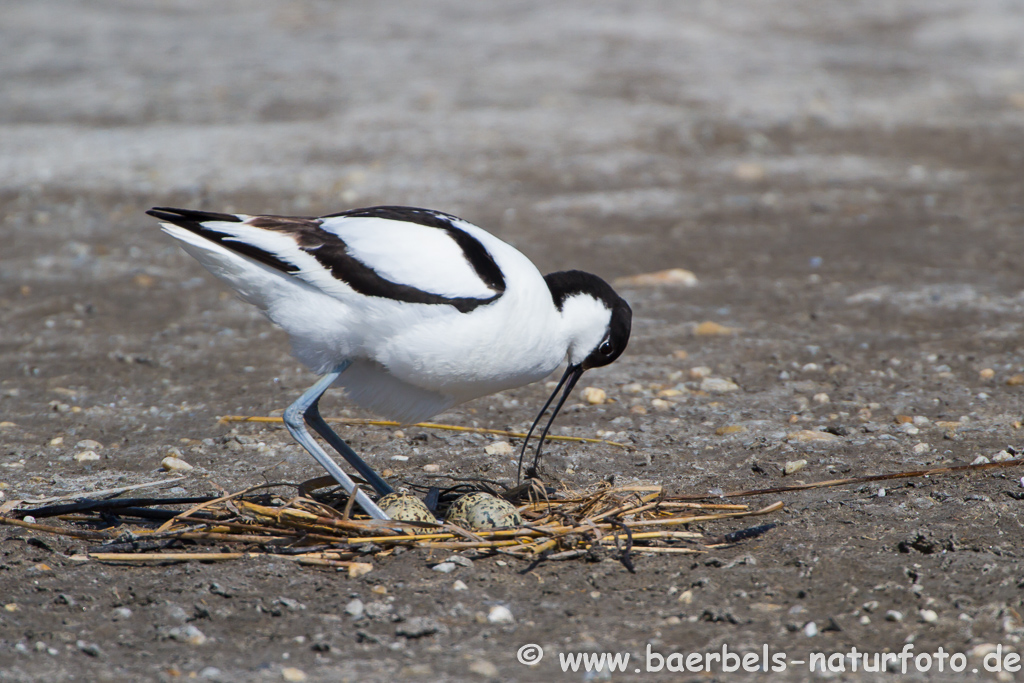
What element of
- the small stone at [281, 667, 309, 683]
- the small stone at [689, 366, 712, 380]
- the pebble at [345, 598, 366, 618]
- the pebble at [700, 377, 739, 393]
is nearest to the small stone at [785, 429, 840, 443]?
the pebble at [700, 377, 739, 393]

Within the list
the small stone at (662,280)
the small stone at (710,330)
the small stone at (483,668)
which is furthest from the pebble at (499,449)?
the small stone at (662,280)

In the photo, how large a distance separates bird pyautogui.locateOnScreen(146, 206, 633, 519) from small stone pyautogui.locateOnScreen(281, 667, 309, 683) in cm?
80

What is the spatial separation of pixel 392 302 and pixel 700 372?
2.52 m

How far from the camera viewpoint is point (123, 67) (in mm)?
11180

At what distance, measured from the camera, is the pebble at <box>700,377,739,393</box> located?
5.38 m

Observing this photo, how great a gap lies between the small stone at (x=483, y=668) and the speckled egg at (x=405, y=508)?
0.80 metres

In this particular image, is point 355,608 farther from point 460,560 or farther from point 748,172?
point 748,172

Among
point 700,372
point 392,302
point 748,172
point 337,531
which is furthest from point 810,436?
point 748,172

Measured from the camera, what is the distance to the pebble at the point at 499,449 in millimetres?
4605

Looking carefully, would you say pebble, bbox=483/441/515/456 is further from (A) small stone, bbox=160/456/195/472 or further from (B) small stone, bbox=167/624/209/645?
(B) small stone, bbox=167/624/209/645

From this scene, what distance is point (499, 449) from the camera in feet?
15.2

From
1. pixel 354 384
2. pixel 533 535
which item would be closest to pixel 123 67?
pixel 354 384

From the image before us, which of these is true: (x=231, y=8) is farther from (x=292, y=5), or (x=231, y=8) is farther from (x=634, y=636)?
(x=634, y=636)

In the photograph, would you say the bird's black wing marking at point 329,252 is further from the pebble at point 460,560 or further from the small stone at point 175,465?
the small stone at point 175,465
